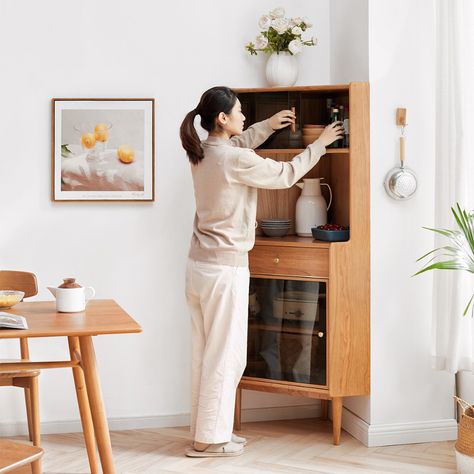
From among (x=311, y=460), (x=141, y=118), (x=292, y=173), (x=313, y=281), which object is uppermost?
(x=141, y=118)

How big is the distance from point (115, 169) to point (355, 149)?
1.24 meters

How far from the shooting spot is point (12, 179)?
12.8 feet

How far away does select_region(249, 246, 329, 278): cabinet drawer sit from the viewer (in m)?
3.67

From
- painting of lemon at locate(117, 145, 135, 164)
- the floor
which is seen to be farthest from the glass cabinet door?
painting of lemon at locate(117, 145, 135, 164)

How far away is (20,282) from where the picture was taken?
3.37 m

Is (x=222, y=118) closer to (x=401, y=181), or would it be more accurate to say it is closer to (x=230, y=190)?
(x=230, y=190)

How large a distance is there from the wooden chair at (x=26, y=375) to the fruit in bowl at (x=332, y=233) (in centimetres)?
138

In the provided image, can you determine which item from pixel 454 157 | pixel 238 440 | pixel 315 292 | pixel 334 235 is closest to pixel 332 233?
pixel 334 235

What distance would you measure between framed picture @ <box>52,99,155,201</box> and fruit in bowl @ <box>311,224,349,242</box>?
894 mm

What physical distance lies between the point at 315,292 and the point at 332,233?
0.30m

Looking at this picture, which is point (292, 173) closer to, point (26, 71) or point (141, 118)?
point (141, 118)

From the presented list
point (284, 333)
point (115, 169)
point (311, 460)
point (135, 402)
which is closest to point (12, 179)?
point (115, 169)

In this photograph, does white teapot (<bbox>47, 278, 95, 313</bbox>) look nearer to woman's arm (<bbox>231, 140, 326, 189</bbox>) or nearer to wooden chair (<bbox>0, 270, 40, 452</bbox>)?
wooden chair (<bbox>0, 270, 40, 452</bbox>)

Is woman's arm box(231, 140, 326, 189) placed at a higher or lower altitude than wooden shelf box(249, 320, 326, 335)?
higher
